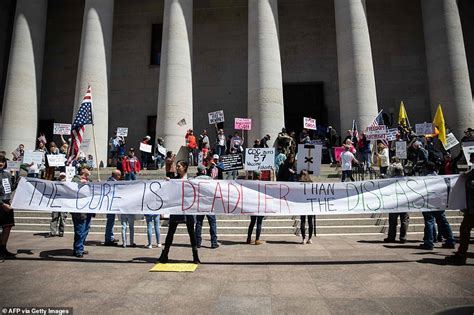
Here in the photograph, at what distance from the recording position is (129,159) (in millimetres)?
12461

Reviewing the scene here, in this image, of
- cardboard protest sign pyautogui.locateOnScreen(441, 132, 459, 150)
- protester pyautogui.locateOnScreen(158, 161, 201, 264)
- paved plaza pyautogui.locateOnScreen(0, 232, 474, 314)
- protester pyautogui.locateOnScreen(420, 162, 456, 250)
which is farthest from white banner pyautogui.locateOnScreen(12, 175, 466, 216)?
cardboard protest sign pyautogui.locateOnScreen(441, 132, 459, 150)

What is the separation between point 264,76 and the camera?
1728cm

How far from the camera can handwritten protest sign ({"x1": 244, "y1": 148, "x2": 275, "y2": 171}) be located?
11.3 m

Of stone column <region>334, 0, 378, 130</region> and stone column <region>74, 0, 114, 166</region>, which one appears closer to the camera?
stone column <region>334, 0, 378, 130</region>

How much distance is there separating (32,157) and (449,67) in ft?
74.0

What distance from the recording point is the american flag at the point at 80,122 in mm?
12078

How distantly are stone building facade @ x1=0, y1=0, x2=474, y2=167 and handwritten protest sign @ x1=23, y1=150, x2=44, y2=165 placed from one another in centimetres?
426

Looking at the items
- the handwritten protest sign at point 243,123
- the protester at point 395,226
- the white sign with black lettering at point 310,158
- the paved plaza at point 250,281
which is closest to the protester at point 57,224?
the paved plaza at point 250,281

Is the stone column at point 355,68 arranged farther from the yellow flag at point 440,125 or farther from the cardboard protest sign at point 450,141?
the cardboard protest sign at point 450,141

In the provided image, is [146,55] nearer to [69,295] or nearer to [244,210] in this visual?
[244,210]

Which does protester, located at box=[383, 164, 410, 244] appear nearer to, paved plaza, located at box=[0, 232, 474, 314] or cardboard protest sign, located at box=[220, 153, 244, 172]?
paved plaza, located at box=[0, 232, 474, 314]

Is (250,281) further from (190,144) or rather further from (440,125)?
(440,125)

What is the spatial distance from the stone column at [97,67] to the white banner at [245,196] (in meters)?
11.4

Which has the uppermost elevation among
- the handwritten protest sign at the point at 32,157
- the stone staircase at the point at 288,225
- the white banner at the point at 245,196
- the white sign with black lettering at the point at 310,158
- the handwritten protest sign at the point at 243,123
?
the handwritten protest sign at the point at 243,123
